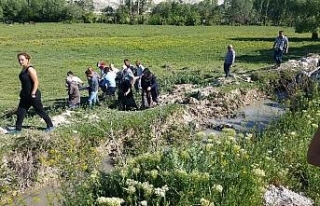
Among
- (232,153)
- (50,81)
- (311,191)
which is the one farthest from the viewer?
(50,81)

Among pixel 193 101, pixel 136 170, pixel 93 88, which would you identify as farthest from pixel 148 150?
pixel 93 88

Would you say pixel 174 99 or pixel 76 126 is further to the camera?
pixel 174 99

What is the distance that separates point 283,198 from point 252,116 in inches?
387

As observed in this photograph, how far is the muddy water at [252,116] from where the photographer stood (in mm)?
14602

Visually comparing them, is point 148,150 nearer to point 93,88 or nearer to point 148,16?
point 93,88

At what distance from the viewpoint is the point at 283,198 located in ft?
21.1

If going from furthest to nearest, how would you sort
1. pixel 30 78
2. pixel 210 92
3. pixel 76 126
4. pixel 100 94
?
1. pixel 100 94
2. pixel 210 92
3. pixel 76 126
4. pixel 30 78

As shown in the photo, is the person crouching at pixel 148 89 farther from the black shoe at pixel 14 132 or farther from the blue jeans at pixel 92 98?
the black shoe at pixel 14 132

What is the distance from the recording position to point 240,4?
11762 centimetres

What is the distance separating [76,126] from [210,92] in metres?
6.75

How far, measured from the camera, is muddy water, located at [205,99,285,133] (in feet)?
47.9

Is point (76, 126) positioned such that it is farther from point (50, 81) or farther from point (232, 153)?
point (50, 81)

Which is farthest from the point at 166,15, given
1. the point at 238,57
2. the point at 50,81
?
the point at 50,81

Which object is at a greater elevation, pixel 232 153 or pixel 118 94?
pixel 232 153
